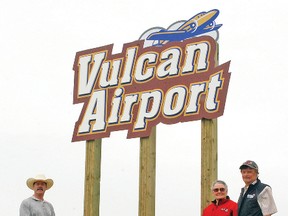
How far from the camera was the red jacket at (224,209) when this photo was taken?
8.86 m

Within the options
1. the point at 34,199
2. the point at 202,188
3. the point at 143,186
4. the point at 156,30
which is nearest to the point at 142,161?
the point at 143,186

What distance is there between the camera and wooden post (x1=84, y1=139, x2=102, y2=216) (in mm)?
12922

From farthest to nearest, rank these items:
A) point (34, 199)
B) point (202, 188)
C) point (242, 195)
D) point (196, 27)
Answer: point (196, 27)
point (202, 188)
point (34, 199)
point (242, 195)

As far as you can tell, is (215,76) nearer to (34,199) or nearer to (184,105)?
(184,105)

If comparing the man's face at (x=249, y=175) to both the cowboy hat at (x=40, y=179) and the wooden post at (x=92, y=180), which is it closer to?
the cowboy hat at (x=40, y=179)

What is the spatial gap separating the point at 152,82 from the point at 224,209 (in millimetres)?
4100

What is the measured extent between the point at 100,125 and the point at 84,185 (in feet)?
3.36

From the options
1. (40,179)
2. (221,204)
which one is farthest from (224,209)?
(40,179)

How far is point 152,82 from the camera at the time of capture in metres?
12.6

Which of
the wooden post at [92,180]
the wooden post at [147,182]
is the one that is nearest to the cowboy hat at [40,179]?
the wooden post at [147,182]

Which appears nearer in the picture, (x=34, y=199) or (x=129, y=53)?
(x=34, y=199)

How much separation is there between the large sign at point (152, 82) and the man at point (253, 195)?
10.1ft

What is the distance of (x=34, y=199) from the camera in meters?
9.55

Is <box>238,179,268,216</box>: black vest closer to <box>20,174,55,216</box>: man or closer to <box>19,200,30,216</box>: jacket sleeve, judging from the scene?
<box>20,174,55,216</box>: man
